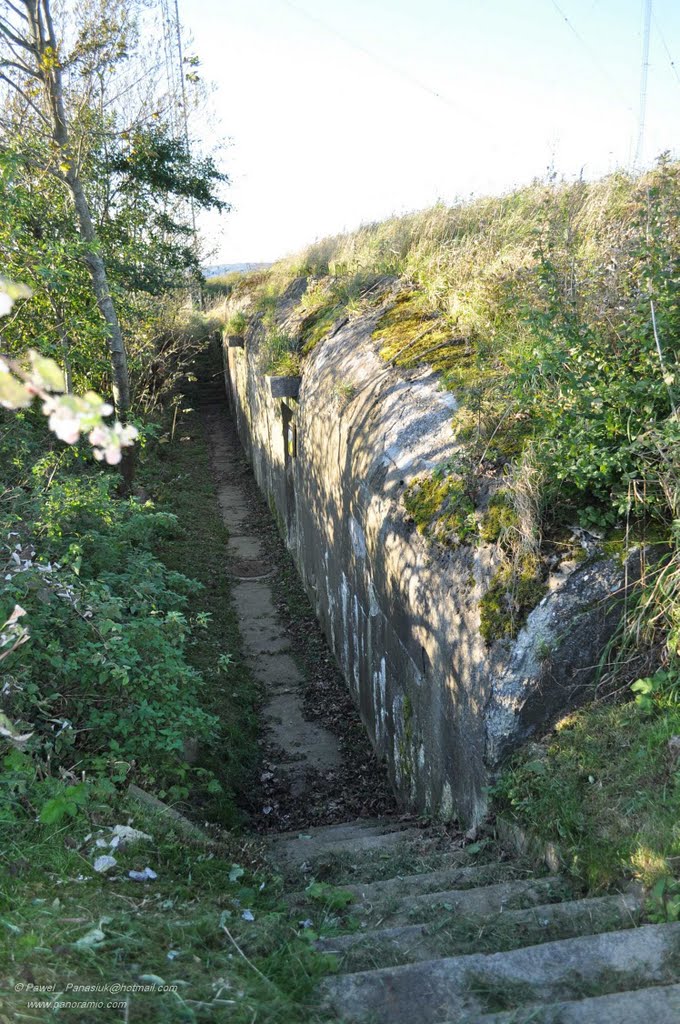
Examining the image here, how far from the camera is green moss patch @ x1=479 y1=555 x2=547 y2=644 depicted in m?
3.67

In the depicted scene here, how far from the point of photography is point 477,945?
2709 mm

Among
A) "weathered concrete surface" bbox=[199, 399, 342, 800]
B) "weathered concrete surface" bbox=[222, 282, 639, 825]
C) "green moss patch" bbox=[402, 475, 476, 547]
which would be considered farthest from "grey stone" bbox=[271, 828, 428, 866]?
"green moss patch" bbox=[402, 475, 476, 547]

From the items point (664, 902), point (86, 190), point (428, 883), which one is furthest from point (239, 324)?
point (664, 902)

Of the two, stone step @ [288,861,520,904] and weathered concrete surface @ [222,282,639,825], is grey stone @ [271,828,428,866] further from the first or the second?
stone step @ [288,861,520,904]

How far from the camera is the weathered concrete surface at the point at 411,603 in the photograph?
364 cm

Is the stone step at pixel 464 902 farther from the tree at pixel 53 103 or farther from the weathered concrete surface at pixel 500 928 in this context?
the tree at pixel 53 103

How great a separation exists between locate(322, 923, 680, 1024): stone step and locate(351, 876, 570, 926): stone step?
1.59 ft

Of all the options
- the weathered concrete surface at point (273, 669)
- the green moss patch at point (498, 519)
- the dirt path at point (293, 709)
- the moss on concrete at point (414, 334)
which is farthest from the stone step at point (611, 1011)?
the moss on concrete at point (414, 334)

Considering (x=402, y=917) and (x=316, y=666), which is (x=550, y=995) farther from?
(x=316, y=666)

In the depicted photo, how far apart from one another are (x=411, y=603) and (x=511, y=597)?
1051 millimetres

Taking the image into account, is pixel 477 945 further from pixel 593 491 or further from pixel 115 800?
pixel 593 491

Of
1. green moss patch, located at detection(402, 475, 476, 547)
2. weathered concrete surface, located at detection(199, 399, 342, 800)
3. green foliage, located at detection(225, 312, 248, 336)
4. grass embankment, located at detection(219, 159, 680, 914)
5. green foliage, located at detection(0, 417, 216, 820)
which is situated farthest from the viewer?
green foliage, located at detection(225, 312, 248, 336)

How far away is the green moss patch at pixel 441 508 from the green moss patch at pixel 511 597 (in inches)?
16.4

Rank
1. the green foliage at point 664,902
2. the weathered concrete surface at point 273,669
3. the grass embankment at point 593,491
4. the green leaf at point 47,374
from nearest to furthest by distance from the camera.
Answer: the green leaf at point 47,374, the green foliage at point 664,902, the grass embankment at point 593,491, the weathered concrete surface at point 273,669
